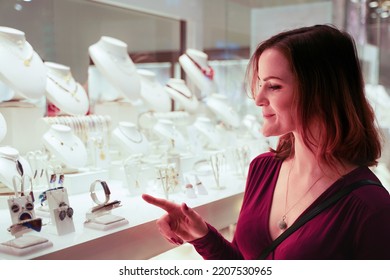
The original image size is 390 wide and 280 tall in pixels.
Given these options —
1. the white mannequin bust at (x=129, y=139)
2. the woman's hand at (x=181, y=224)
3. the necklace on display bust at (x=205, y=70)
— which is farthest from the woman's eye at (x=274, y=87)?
the necklace on display bust at (x=205, y=70)

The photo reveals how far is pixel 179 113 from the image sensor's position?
8.77ft

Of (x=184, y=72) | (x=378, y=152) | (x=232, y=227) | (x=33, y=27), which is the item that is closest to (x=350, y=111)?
(x=378, y=152)

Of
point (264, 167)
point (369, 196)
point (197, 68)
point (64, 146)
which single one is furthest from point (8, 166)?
point (197, 68)

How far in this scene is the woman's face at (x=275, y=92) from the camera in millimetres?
1021

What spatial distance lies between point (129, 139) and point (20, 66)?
23.4 inches

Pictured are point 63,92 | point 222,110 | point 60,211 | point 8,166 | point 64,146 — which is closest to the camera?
point 60,211

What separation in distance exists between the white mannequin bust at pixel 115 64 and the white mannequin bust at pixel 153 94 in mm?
236

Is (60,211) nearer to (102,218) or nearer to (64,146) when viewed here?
(102,218)

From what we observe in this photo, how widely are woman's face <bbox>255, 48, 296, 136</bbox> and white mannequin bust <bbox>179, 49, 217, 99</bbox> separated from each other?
1.67m

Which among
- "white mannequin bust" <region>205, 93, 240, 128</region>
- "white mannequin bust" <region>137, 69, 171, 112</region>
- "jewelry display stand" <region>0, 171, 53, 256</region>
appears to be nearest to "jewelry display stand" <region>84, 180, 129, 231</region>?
"jewelry display stand" <region>0, 171, 53, 256</region>

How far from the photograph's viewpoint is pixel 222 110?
277cm

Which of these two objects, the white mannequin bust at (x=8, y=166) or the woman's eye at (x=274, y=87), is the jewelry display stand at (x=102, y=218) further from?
the woman's eye at (x=274, y=87)

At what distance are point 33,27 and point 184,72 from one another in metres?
1.27

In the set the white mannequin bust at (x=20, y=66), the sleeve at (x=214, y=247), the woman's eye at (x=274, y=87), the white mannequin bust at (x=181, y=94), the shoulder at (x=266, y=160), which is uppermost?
the white mannequin bust at (x=20, y=66)
